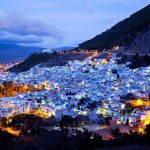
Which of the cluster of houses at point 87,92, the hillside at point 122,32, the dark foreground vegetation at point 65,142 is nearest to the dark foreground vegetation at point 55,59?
the hillside at point 122,32

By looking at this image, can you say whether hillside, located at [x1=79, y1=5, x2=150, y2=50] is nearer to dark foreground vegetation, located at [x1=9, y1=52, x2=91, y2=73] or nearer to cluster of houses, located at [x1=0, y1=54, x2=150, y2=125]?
dark foreground vegetation, located at [x1=9, y1=52, x2=91, y2=73]

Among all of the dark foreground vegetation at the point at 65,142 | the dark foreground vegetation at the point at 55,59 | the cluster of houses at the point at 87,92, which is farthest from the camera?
the dark foreground vegetation at the point at 55,59

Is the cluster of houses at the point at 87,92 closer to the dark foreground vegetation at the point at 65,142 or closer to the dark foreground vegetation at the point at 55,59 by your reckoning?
the dark foreground vegetation at the point at 65,142

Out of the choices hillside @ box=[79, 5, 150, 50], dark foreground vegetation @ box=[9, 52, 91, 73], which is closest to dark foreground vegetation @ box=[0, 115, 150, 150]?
dark foreground vegetation @ box=[9, 52, 91, 73]

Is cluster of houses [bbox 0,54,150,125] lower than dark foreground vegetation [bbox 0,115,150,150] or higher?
higher

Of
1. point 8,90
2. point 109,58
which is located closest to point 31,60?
point 109,58

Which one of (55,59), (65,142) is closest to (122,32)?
(55,59)

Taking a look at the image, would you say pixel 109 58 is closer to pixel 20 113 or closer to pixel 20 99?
pixel 20 99

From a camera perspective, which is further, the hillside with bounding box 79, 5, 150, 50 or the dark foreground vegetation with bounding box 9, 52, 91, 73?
the hillside with bounding box 79, 5, 150, 50
